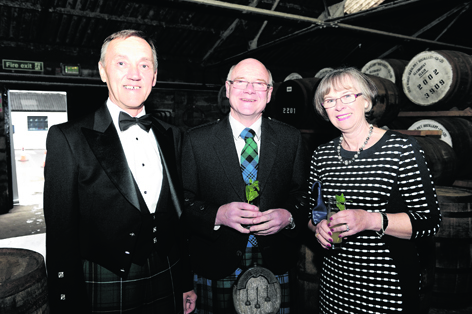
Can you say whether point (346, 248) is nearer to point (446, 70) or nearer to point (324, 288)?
point (324, 288)

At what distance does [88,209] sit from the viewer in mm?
1278

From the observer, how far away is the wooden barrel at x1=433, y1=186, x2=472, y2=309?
249cm

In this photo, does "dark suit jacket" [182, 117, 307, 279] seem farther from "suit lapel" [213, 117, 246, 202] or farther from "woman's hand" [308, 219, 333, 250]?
"woman's hand" [308, 219, 333, 250]

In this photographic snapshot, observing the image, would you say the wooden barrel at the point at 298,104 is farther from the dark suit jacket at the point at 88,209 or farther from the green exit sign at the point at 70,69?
the green exit sign at the point at 70,69

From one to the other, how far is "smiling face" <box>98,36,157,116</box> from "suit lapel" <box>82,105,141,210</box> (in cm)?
17

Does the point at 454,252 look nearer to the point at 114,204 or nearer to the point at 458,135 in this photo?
the point at 458,135

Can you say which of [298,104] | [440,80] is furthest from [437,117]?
[298,104]

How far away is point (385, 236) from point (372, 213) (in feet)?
0.50

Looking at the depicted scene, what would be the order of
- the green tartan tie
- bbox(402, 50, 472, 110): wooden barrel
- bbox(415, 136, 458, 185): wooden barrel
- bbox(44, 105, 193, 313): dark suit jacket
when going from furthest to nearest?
bbox(402, 50, 472, 110): wooden barrel < bbox(415, 136, 458, 185): wooden barrel < the green tartan tie < bbox(44, 105, 193, 313): dark suit jacket

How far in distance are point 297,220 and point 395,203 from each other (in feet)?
1.66

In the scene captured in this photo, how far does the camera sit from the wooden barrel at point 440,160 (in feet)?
11.7

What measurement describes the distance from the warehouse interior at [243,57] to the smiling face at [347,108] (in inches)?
51.0

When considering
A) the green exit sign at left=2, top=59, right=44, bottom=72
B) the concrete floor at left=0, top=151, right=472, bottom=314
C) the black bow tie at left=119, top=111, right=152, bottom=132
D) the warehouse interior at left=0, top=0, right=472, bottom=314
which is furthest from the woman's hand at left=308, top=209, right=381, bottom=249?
the green exit sign at left=2, top=59, right=44, bottom=72

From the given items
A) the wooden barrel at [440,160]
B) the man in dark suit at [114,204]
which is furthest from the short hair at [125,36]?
the wooden barrel at [440,160]
